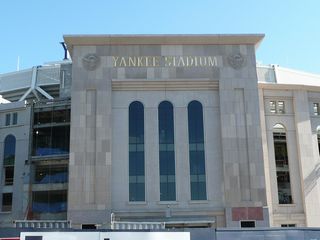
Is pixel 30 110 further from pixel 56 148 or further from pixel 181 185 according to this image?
pixel 181 185

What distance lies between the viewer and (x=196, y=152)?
43906mm

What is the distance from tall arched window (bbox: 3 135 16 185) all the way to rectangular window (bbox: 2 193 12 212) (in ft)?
4.28

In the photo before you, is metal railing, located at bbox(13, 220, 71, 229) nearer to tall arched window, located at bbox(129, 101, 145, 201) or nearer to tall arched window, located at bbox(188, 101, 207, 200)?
tall arched window, located at bbox(129, 101, 145, 201)

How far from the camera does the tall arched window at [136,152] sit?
42.7 metres

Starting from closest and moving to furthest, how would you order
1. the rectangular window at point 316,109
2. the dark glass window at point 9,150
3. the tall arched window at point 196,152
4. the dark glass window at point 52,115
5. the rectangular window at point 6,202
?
the tall arched window at point 196,152, the rectangular window at point 6,202, the rectangular window at point 316,109, the dark glass window at point 52,115, the dark glass window at point 9,150

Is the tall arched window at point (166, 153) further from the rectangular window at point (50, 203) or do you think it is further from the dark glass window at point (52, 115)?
the rectangular window at point (50, 203)

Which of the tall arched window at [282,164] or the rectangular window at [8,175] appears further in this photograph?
the rectangular window at [8,175]

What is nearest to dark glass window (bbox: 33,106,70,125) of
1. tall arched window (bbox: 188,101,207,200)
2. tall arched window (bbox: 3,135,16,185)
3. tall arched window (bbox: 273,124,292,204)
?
tall arched window (bbox: 3,135,16,185)

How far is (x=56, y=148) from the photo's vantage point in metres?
51.8

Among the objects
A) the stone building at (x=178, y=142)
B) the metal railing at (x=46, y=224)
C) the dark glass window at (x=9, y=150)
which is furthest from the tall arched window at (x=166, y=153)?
the dark glass window at (x=9, y=150)

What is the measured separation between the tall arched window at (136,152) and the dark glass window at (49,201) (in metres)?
10.7

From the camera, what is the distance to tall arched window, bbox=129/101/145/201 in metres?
42.7

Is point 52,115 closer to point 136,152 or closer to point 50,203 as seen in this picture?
point 50,203

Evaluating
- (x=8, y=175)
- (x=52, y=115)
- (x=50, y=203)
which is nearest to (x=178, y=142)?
(x=50, y=203)
